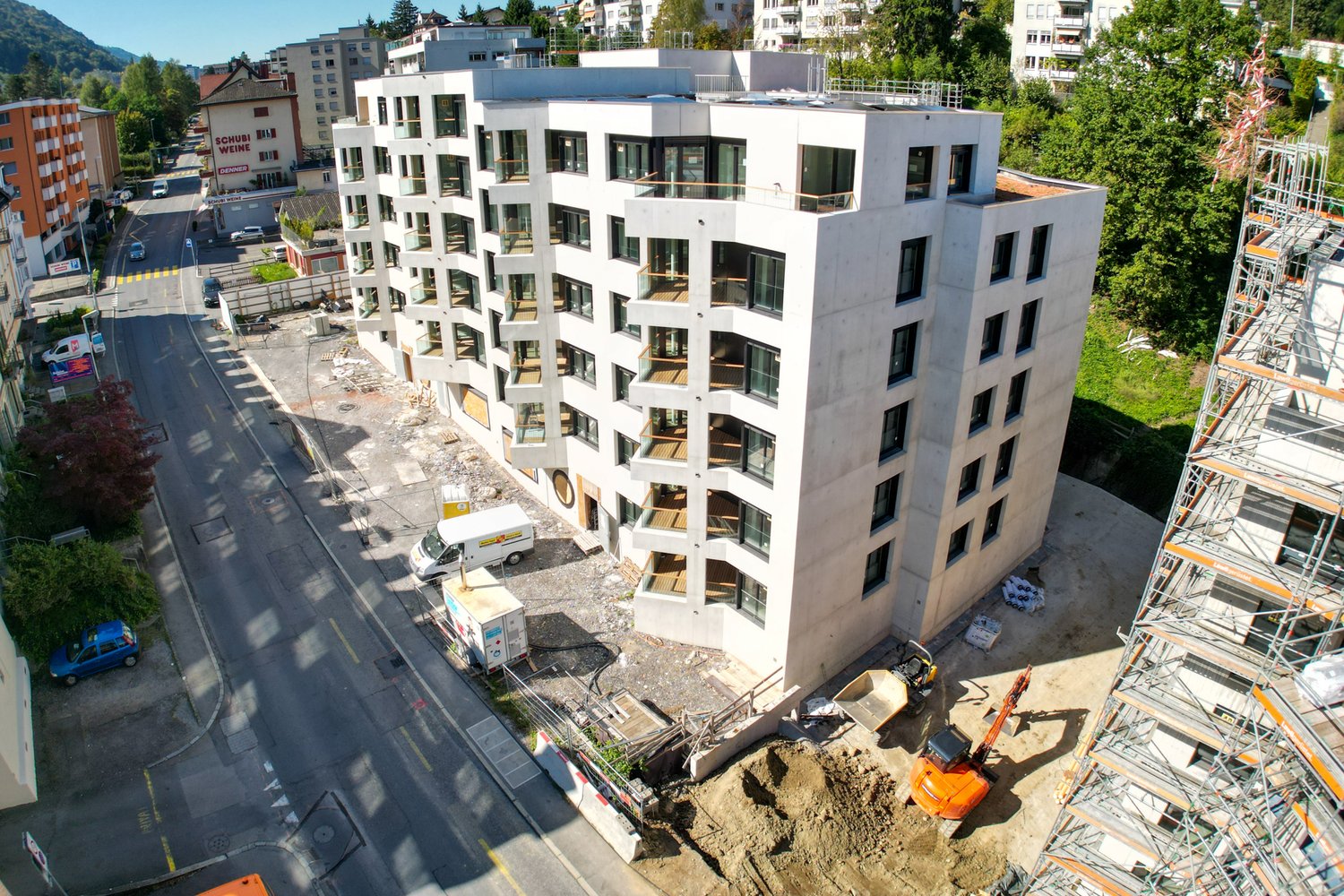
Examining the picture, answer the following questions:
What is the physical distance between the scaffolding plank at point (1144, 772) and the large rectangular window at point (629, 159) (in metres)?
23.6

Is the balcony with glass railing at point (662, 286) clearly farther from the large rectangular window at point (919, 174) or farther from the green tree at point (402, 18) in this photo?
the green tree at point (402, 18)

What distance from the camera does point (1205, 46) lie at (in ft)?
172

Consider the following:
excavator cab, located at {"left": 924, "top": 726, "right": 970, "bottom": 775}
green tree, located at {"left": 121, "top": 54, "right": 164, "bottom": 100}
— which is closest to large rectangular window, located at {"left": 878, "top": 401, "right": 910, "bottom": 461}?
excavator cab, located at {"left": 924, "top": 726, "right": 970, "bottom": 775}

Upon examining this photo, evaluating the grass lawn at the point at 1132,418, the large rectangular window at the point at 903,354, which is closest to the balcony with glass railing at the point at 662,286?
the large rectangular window at the point at 903,354

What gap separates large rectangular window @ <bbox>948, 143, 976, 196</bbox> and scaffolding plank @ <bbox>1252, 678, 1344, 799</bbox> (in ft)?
66.3

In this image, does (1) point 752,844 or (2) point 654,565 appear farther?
(2) point 654,565

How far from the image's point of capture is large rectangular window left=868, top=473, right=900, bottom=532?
107 ft

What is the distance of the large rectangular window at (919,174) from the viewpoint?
93.2 feet

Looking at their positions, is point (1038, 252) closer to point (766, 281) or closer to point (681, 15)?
point (766, 281)

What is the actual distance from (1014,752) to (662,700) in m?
12.4

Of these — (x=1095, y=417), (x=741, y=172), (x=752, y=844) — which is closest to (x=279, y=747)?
(x=752, y=844)

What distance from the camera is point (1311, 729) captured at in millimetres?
14867

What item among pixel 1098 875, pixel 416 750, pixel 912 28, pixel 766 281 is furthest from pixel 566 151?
pixel 912 28

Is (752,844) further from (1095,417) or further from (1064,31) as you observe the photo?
(1064,31)
